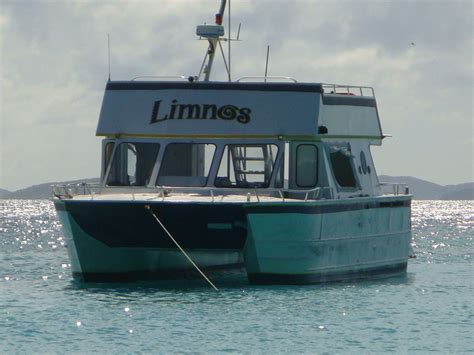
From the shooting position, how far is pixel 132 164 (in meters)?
34.5

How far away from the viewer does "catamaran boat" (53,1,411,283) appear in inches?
1222

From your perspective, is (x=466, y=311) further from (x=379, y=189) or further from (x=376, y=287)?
(x=379, y=189)

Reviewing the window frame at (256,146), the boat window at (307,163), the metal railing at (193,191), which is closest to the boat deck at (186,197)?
the metal railing at (193,191)

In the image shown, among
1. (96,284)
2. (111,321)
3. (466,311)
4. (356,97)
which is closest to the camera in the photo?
(111,321)

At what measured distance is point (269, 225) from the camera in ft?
101

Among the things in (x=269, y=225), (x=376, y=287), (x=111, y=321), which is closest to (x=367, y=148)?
(x=376, y=287)

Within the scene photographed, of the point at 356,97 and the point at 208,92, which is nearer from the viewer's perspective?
the point at 208,92

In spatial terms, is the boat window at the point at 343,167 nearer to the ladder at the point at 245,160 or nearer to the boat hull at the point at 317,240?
the boat hull at the point at 317,240

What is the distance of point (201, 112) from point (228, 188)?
5.63 ft

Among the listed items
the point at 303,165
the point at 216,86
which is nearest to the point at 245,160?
the point at 303,165

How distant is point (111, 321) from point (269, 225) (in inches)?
182

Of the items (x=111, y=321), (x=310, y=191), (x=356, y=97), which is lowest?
(x=111, y=321)

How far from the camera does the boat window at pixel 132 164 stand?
1352 inches

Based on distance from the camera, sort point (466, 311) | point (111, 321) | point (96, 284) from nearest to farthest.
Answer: point (111, 321) < point (466, 311) < point (96, 284)
